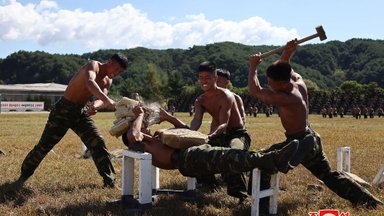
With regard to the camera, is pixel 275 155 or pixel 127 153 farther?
pixel 127 153

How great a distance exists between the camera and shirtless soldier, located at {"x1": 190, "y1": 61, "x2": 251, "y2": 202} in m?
5.85

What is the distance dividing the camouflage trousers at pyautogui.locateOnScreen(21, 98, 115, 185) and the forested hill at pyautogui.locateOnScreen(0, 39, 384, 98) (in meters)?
105

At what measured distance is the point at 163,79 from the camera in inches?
3423

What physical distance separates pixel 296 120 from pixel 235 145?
0.92 meters

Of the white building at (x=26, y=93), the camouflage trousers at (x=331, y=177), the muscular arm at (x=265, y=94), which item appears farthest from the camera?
the white building at (x=26, y=93)

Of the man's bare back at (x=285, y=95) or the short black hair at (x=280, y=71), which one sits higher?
the short black hair at (x=280, y=71)

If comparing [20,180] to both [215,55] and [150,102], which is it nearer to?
[150,102]

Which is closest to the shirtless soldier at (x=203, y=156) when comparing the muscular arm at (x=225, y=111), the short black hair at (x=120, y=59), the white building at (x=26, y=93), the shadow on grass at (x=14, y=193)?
the muscular arm at (x=225, y=111)

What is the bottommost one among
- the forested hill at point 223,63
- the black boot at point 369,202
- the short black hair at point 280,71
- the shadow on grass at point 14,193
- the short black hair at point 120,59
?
the shadow on grass at point 14,193

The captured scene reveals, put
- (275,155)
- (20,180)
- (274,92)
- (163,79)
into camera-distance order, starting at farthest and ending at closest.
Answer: (163,79) < (20,180) < (274,92) < (275,155)

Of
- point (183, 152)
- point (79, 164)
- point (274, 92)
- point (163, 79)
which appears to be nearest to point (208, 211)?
point (183, 152)

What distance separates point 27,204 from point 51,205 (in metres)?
0.30

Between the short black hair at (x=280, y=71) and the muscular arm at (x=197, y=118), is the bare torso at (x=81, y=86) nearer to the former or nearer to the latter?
the muscular arm at (x=197, y=118)

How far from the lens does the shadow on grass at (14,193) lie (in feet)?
19.0
